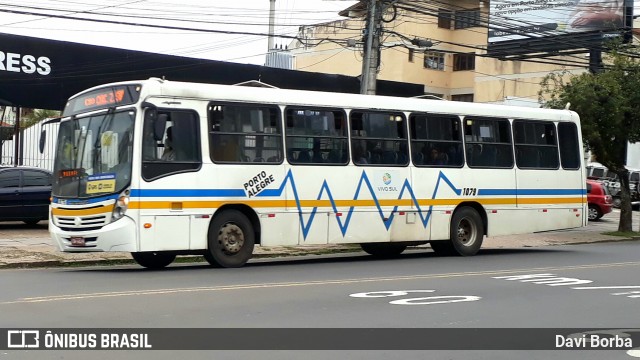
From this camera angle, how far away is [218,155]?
15078 mm

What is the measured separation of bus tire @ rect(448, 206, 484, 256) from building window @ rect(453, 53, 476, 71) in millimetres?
45986

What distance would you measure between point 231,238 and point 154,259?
5.36 feet

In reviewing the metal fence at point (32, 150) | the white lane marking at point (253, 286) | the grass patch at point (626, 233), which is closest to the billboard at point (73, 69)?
the metal fence at point (32, 150)

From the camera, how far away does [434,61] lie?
6331 cm

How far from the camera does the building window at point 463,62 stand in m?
63.9

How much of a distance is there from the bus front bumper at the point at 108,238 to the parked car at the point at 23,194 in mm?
7391

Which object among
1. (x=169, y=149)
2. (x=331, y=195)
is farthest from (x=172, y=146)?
(x=331, y=195)

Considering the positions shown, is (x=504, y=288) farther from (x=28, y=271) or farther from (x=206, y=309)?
(x=28, y=271)

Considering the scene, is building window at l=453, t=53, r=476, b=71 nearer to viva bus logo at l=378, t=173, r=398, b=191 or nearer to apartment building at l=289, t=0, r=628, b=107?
apartment building at l=289, t=0, r=628, b=107

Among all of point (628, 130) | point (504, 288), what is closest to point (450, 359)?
point (504, 288)

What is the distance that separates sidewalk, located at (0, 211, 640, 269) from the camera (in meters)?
16.5

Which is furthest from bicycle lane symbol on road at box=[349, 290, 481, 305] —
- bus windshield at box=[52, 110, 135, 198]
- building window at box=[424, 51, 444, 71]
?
building window at box=[424, 51, 444, 71]

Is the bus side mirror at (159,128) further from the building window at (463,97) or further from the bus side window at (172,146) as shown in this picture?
the building window at (463,97)

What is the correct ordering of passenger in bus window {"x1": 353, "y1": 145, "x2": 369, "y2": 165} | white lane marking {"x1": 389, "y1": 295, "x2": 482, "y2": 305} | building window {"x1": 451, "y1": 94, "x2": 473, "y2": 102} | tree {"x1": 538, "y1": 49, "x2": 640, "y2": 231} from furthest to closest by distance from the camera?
building window {"x1": 451, "y1": 94, "x2": 473, "y2": 102}
tree {"x1": 538, "y1": 49, "x2": 640, "y2": 231}
passenger in bus window {"x1": 353, "y1": 145, "x2": 369, "y2": 165}
white lane marking {"x1": 389, "y1": 295, "x2": 482, "y2": 305}
